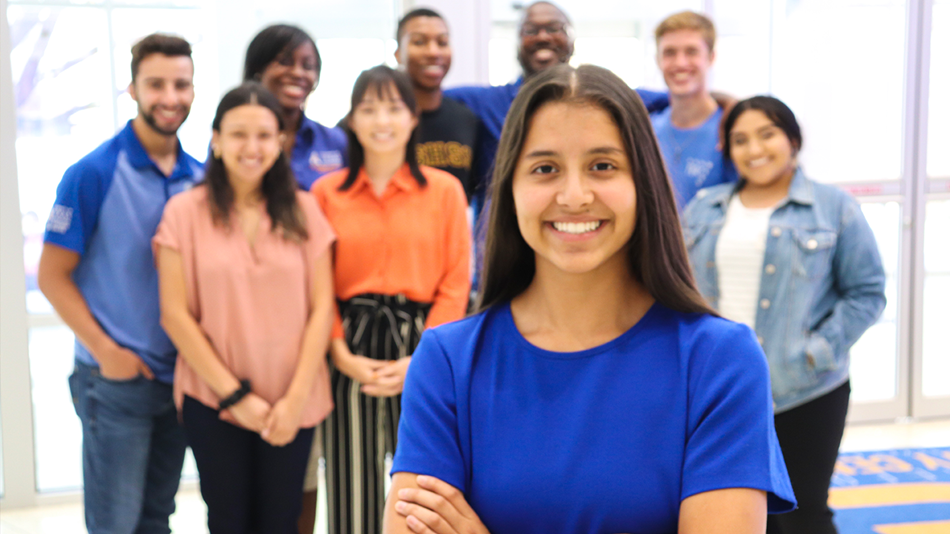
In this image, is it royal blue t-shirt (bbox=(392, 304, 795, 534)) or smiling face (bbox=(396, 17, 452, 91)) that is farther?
smiling face (bbox=(396, 17, 452, 91))

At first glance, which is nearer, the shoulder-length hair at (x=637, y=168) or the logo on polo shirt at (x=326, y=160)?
the shoulder-length hair at (x=637, y=168)

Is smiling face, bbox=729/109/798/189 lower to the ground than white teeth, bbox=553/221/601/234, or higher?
higher

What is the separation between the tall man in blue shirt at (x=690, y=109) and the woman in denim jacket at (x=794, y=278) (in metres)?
0.27

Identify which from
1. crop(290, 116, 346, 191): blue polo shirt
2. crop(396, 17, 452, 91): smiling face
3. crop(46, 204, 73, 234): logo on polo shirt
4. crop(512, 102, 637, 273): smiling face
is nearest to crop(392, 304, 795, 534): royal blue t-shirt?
crop(512, 102, 637, 273): smiling face

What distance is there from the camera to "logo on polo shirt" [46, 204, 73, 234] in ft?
7.59

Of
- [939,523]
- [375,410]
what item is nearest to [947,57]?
[939,523]

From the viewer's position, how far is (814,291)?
238 cm

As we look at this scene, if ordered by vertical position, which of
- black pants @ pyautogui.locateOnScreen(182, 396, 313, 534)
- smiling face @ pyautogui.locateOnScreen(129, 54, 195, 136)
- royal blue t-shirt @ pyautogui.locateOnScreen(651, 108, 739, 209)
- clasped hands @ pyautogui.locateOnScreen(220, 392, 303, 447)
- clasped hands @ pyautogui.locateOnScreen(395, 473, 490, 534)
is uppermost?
smiling face @ pyautogui.locateOnScreen(129, 54, 195, 136)

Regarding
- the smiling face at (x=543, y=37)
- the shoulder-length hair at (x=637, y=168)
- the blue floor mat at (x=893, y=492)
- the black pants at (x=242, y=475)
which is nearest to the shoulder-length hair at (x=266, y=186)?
the black pants at (x=242, y=475)

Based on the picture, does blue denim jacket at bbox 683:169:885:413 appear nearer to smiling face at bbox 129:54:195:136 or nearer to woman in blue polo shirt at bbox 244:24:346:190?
woman in blue polo shirt at bbox 244:24:346:190

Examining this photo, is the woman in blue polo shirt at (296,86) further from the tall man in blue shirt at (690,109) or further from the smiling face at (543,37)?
the tall man in blue shirt at (690,109)

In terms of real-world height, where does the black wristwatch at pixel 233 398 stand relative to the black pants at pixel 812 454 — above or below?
above

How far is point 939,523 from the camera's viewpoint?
3.24m

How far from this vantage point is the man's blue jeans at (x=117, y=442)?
2.35 meters
